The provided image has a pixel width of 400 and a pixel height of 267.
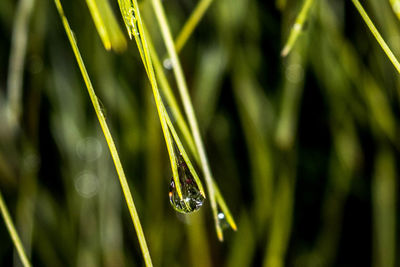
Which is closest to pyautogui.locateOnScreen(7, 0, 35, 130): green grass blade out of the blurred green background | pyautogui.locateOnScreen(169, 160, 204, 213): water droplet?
the blurred green background

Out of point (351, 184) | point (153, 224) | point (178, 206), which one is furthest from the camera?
point (351, 184)

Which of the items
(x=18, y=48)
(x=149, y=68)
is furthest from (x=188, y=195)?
(x=18, y=48)

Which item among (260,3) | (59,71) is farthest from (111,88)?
(260,3)

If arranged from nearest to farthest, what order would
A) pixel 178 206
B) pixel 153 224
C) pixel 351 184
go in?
pixel 178 206 < pixel 153 224 < pixel 351 184

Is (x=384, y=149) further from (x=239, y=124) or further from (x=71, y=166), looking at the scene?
(x=71, y=166)

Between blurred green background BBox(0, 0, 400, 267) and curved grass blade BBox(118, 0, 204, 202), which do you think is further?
blurred green background BBox(0, 0, 400, 267)

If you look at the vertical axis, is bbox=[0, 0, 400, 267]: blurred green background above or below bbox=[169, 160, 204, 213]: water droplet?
below

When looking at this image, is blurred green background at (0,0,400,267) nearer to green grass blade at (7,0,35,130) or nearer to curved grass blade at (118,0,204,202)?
green grass blade at (7,0,35,130)

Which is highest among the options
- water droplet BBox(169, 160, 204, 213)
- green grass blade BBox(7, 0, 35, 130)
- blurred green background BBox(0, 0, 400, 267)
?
green grass blade BBox(7, 0, 35, 130)

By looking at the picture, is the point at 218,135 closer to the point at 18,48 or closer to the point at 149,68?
the point at 18,48
